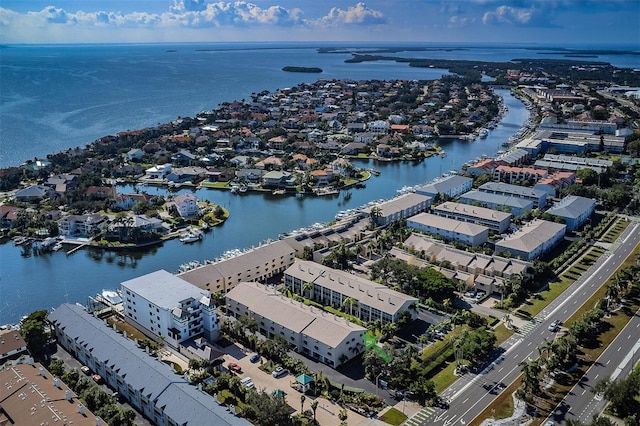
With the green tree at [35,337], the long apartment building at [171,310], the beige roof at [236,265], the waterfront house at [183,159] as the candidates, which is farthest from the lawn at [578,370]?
Answer: the waterfront house at [183,159]

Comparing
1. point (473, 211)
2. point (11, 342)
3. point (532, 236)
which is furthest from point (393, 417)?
point (473, 211)

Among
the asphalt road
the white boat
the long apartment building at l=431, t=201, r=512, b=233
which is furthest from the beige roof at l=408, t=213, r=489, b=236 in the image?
the white boat

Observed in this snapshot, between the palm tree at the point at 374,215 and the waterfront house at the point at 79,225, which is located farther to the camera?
the palm tree at the point at 374,215

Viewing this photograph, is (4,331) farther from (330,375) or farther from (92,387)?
(330,375)

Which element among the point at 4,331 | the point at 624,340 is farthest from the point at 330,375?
the point at 4,331

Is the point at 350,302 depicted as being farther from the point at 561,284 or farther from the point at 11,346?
the point at 11,346

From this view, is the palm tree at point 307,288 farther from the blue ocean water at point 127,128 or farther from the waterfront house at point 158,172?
the waterfront house at point 158,172

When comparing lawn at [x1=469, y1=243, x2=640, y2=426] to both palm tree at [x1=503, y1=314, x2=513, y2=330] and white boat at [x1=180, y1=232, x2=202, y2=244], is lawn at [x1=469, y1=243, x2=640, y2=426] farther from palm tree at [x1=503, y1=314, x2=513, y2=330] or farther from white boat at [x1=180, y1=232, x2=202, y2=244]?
white boat at [x1=180, y1=232, x2=202, y2=244]
